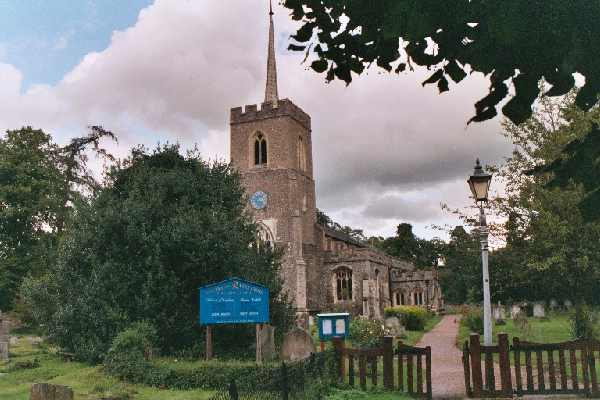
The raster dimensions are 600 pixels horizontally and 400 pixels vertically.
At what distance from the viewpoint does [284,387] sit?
703cm

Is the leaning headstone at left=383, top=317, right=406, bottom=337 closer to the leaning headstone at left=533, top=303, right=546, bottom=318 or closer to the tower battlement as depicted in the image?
the leaning headstone at left=533, top=303, right=546, bottom=318

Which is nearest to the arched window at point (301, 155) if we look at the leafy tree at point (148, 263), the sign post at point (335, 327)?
the leafy tree at point (148, 263)

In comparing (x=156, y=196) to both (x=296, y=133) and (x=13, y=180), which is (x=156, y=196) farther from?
(x=296, y=133)

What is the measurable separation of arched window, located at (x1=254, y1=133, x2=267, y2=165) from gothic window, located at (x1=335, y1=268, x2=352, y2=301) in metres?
9.46

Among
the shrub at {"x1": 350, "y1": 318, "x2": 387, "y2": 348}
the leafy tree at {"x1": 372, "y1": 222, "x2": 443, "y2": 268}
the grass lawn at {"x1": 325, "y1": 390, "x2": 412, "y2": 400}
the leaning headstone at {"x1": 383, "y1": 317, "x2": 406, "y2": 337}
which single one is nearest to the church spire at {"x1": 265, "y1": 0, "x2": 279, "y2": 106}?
the leaning headstone at {"x1": 383, "y1": 317, "x2": 406, "y2": 337}

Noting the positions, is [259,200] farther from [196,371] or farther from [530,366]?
[530,366]

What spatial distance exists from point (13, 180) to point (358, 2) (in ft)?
110

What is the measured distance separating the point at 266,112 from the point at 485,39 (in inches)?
1490

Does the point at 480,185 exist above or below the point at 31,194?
below

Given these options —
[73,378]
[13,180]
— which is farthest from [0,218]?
[73,378]

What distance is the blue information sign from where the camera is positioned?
12.9 metres

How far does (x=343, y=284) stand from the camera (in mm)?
39625

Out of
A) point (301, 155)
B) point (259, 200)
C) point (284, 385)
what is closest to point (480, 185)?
point (284, 385)

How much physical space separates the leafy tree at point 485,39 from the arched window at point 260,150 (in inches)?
1426
